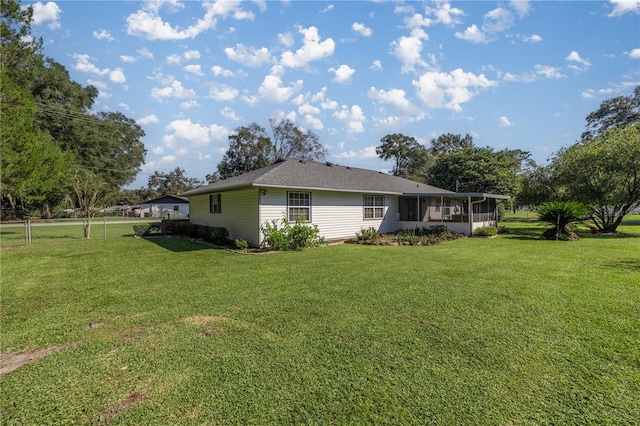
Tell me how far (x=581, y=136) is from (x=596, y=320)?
136 feet

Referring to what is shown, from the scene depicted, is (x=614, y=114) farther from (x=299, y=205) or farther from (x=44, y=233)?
(x=44, y=233)

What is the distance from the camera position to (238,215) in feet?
40.5

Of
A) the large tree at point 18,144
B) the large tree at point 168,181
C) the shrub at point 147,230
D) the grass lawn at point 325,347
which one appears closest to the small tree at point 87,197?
the large tree at point 18,144

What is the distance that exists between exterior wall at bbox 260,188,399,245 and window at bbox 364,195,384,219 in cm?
24

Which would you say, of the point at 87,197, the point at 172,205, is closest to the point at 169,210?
the point at 172,205

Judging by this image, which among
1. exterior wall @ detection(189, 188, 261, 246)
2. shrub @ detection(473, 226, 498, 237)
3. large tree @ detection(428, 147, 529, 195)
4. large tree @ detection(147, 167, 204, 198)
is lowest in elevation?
shrub @ detection(473, 226, 498, 237)

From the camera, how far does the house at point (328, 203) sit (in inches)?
448

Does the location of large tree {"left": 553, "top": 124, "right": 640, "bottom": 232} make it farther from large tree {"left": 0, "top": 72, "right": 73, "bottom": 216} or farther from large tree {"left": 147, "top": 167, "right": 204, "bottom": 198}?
large tree {"left": 147, "top": 167, "right": 204, "bottom": 198}

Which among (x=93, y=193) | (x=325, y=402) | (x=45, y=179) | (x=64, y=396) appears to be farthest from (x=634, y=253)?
(x=45, y=179)

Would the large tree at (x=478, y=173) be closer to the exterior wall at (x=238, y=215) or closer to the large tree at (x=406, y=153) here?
the large tree at (x=406, y=153)

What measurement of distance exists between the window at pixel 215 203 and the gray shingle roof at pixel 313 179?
0.50 metres

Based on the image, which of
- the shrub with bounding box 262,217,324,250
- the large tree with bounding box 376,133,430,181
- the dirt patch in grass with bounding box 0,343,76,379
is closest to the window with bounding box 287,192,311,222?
the shrub with bounding box 262,217,324,250

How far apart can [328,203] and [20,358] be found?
10838 mm

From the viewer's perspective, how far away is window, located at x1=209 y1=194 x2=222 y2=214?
14.1 metres
